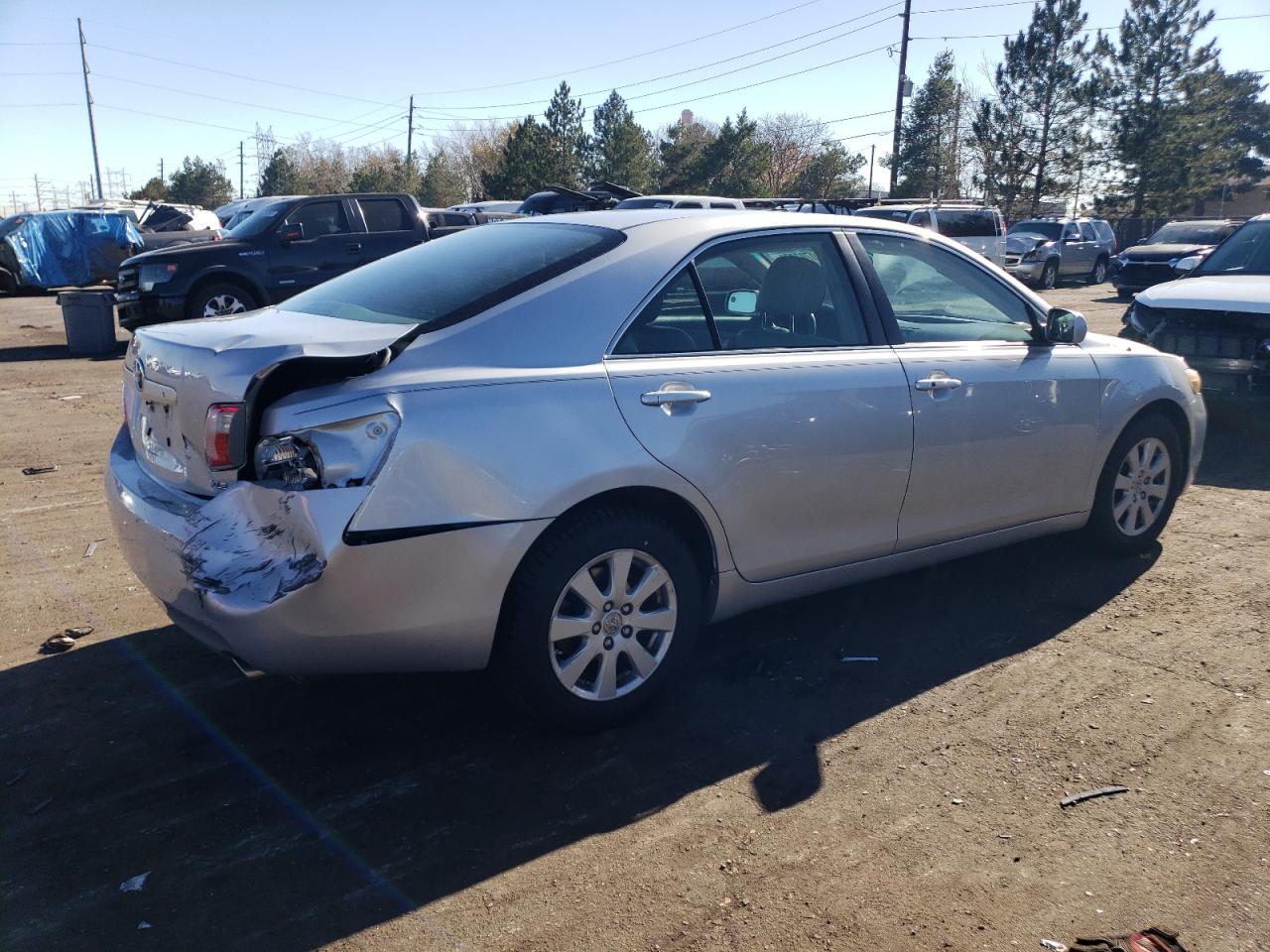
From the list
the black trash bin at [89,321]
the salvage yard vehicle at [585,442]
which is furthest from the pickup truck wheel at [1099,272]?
the salvage yard vehicle at [585,442]

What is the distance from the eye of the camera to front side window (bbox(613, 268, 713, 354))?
363 centimetres

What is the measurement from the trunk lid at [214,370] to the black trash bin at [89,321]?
34.9 feet

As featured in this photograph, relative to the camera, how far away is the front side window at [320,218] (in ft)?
44.3

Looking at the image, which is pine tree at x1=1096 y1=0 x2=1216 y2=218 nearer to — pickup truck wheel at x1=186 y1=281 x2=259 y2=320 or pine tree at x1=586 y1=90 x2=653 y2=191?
pine tree at x1=586 y1=90 x2=653 y2=191

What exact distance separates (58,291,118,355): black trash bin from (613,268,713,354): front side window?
11.7m

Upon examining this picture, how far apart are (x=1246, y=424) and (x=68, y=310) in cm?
1306

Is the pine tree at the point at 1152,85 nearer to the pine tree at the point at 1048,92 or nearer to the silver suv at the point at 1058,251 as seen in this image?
the pine tree at the point at 1048,92

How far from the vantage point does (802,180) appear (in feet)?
187

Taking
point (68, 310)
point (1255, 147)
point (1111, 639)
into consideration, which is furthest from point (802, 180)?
point (1111, 639)

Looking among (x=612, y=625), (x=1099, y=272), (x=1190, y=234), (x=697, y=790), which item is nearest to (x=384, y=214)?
(x=612, y=625)

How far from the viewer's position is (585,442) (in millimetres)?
3342

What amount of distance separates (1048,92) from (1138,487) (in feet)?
151

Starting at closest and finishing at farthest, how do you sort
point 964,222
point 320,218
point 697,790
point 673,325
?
point 697,790
point 673,325
point 320,218
point 964,222

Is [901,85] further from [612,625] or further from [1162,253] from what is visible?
[612,625]
